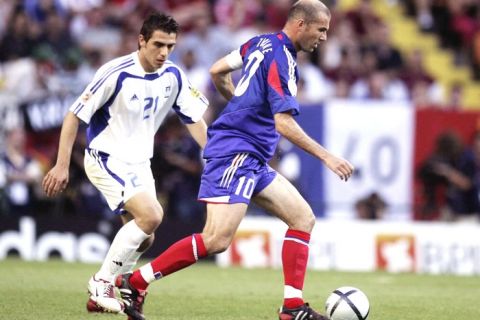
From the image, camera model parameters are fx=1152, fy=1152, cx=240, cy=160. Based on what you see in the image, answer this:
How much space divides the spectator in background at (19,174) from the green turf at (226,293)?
99cm

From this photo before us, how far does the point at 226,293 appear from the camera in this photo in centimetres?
1135

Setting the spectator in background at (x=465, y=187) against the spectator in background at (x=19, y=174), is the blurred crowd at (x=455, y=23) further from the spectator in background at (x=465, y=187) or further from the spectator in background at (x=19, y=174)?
the spectator in background at (x=19, y=174)

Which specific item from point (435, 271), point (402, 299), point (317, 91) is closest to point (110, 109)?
point (402, 299)

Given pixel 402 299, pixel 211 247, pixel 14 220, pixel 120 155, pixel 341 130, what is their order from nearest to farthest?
pixel 211 247 → pixel 120 155 → pixel 402 299 → pixel 14 220 → pixel 341 130

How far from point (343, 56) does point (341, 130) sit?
2.53 m

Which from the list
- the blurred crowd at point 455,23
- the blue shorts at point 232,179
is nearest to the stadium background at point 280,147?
the blurred crowd at point 455,23

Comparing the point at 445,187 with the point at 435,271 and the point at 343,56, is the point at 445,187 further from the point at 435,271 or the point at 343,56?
the point at 343,56

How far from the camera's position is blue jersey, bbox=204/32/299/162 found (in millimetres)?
8477

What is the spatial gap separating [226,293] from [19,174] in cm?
565

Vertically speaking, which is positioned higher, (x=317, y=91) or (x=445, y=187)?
(x=317, y=91)

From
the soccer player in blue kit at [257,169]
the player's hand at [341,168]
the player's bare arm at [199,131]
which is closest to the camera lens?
the player's hand at [341,168]

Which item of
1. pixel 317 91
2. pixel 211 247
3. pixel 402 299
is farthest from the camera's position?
pixel 317 91

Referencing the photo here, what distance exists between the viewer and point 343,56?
19406 millimetres

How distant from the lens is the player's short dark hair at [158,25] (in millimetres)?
9070
